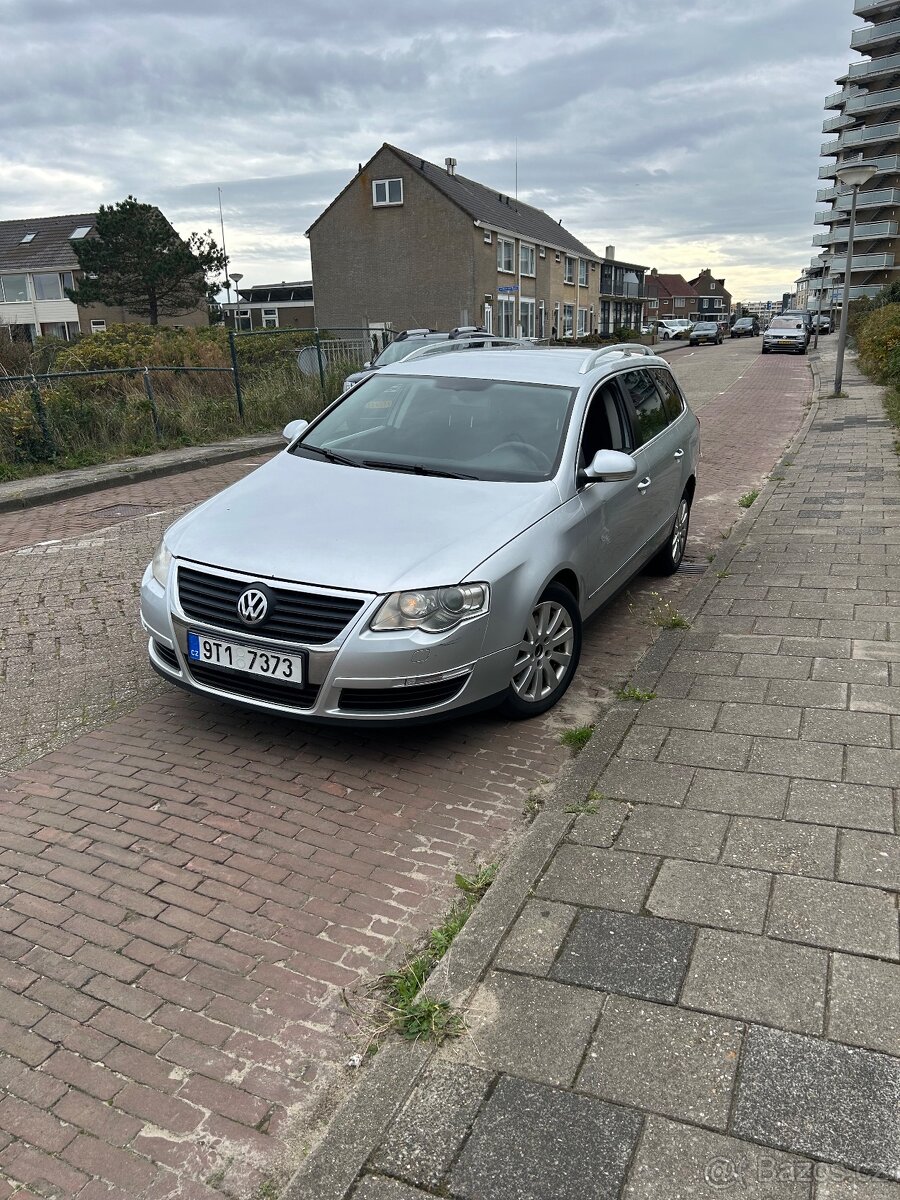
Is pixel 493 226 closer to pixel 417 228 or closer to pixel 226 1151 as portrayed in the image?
pixel 417 228

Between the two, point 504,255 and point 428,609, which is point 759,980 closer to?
point 428,609

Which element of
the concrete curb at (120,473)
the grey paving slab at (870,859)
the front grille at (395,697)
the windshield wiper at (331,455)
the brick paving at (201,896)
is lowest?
the brick paving at (201,896)

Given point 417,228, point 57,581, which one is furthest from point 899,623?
point 417,228

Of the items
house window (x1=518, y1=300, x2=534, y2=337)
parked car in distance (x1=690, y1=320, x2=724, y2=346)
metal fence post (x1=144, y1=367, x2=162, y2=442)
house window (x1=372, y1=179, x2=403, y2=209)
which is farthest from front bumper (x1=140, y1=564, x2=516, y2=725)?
parked car in distance (x1=690, y1=320, x2=724, y2=346)

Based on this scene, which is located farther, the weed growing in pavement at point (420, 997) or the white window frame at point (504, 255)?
the white window frame at point (504, 255)

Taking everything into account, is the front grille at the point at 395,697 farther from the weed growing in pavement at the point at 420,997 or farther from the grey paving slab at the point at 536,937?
the grey paving slab at the point at 536,937

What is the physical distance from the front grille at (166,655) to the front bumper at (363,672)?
0.08m

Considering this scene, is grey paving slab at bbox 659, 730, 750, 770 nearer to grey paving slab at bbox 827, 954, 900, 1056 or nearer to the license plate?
grey paving slab at bbox 827, 954, 900, 1056

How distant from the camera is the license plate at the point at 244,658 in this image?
3.69 metres

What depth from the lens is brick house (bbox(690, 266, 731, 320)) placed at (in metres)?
131

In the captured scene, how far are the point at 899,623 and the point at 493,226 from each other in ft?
138

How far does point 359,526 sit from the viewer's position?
13.2 ft

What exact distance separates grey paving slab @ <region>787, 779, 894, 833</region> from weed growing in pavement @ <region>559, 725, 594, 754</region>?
92 cm

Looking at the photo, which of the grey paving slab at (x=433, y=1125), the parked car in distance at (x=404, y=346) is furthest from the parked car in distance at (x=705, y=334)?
the grey paving slab at (x=433, y=1125)
